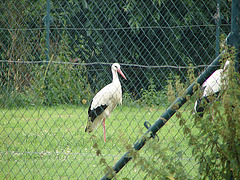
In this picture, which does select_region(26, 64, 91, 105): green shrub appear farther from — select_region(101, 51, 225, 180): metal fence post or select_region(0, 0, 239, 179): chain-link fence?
select_region(101, 51, 225, 180): metal fence post

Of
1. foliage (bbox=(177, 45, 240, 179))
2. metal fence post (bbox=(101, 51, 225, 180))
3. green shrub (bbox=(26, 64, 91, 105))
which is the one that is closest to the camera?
foliage (bbox=(177, 45, 240, 179))

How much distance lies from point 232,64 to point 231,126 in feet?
1.09

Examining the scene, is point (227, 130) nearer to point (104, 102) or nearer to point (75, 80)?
point (104, 102)

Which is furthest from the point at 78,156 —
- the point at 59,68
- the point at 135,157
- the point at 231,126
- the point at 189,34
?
the point at 189,34

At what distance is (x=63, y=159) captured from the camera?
3.83 meters

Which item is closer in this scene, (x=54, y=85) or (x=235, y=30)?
(x=235, y=30)

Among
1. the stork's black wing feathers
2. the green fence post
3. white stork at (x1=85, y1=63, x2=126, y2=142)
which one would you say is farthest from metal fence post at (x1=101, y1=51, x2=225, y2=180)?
the stork's black wing feathers

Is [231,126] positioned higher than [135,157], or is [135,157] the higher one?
[135,157]

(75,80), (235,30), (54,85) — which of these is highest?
(54,85)

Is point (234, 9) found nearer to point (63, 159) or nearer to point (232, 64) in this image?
point (232, 64)

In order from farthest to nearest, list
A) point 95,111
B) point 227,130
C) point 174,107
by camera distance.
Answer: point 95,111 → point 174,107 → point 227,130

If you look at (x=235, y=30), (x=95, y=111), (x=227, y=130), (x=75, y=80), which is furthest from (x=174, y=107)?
(x=75, y=80)

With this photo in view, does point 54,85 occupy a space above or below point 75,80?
above

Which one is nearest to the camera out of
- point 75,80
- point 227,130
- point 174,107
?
point 227,130
